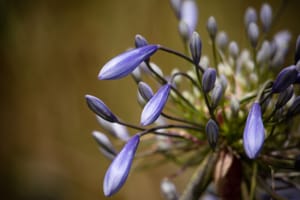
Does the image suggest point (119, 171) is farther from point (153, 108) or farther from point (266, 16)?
point (266, 16)

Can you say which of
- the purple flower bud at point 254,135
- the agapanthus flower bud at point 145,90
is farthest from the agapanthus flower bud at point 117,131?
the purple flower bud at point 254,135

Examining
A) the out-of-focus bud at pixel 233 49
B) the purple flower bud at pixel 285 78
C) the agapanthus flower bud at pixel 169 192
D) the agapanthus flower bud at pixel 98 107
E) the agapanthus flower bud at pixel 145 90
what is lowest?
the agapanthus flower bud at pixel 169 192

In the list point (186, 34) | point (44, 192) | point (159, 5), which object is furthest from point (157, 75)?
point (44, 192)

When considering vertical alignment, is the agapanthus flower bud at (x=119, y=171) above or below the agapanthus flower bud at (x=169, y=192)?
above

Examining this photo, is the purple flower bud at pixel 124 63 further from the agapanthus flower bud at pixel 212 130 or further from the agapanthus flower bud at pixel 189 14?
the agapanthus flower bud at pixel 189 14

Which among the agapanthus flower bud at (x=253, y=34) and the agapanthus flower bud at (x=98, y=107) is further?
the agapanthus flower bud at (x=253, y=34)

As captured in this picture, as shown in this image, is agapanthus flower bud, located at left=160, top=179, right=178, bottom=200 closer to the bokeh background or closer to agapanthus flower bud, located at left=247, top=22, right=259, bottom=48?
agapanthus flower bud, located at left=247, top=22, right=259, bottom=48
